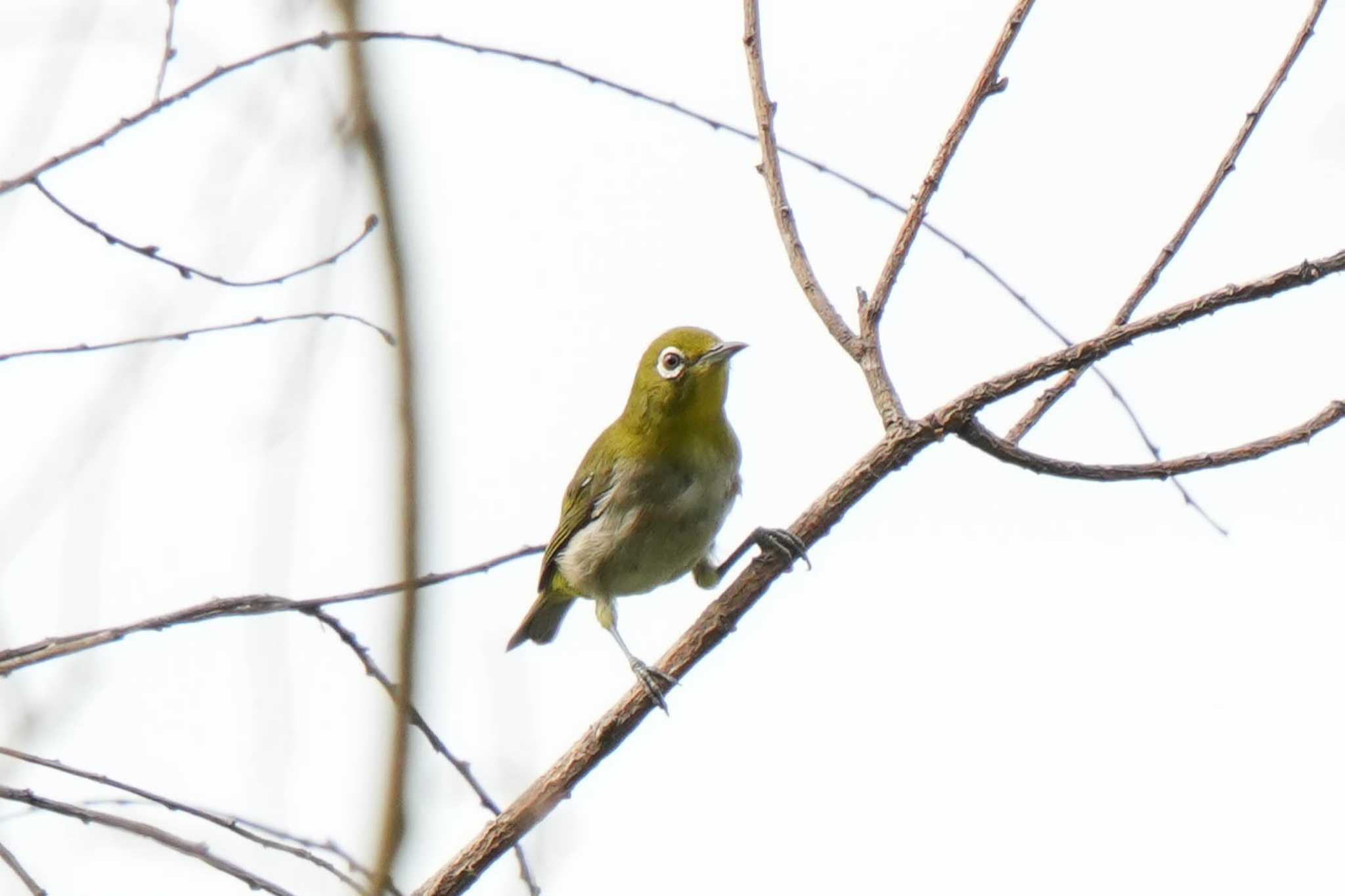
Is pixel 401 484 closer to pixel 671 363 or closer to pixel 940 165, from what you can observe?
pixel 940 165

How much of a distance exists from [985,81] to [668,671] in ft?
6.14

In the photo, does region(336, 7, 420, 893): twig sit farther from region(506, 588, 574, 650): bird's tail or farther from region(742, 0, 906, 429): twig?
region(506, 588, 574, 650): bird's tail

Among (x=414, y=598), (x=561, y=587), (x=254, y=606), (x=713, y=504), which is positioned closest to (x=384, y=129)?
(x=414, y=598)

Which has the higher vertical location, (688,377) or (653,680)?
(688,377)

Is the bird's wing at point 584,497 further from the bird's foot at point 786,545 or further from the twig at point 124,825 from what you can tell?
the twig at point 124,825

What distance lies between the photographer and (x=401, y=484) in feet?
4.33

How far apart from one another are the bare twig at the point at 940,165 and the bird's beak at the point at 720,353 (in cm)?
284

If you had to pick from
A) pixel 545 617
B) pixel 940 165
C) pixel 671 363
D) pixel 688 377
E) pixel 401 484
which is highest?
pixel 545 617

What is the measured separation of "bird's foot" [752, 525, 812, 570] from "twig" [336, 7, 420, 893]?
2725 millimetres

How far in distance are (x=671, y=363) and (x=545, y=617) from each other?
234 cm

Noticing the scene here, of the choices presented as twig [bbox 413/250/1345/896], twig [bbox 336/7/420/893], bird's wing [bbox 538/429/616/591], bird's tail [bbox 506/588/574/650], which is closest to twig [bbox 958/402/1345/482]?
twig [bbox 413/250/1345/896]

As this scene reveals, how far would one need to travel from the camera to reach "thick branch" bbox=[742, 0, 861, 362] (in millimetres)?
4203

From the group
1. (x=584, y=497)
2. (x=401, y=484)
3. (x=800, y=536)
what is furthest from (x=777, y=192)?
(x=584, y=497)

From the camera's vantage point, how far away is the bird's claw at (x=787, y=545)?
13.4 ft
